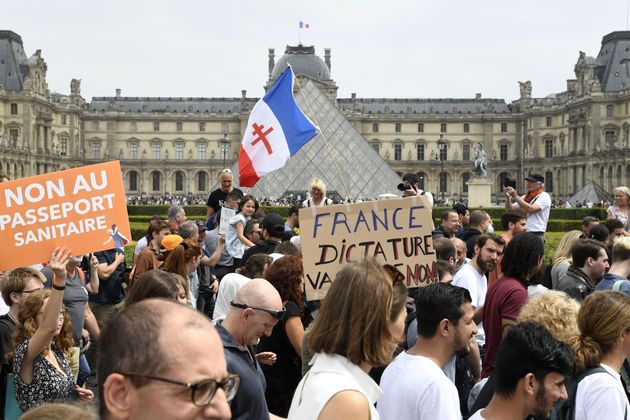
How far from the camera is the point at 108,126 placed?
7212 cm

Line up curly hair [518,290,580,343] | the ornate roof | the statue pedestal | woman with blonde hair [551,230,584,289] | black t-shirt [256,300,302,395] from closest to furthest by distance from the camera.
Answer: curly hair [518,290,580,343] → black t-shirt [256,300,302,395] → woman with blonde hair [551,230,584,289] → the statue pedestal → the ornate roof

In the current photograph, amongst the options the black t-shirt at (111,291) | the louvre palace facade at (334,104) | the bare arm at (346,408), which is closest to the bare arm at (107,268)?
the black t-shirt at (111,291)

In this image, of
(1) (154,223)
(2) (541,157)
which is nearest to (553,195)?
(2) (541,157)

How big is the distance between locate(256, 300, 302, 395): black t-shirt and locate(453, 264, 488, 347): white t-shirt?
1.53 meters

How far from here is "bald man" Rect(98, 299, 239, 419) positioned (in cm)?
153

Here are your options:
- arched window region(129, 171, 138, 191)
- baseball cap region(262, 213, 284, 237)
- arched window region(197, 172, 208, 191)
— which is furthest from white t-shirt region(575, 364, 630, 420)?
arched window region(129, 171, 138, 191)

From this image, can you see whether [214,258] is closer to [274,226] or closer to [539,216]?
[274,226]

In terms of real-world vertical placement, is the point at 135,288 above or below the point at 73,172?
below

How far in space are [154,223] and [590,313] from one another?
4.55m

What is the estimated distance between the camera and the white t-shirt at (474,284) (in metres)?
5.07

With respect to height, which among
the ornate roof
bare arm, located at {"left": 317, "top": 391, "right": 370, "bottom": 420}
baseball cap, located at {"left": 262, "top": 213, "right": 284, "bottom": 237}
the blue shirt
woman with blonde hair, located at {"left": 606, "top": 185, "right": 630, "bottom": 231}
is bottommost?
bare arm, located at {"left": 317, "top": 391, "right": 370, "bottom": 420}

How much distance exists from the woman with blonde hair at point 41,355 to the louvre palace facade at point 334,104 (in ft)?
194

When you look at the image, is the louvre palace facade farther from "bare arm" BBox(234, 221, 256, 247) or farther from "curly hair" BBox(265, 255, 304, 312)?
"curly hair" BBox(265, 255, 304, 312)

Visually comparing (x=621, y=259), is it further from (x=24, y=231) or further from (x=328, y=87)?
(x=328, y=87)
